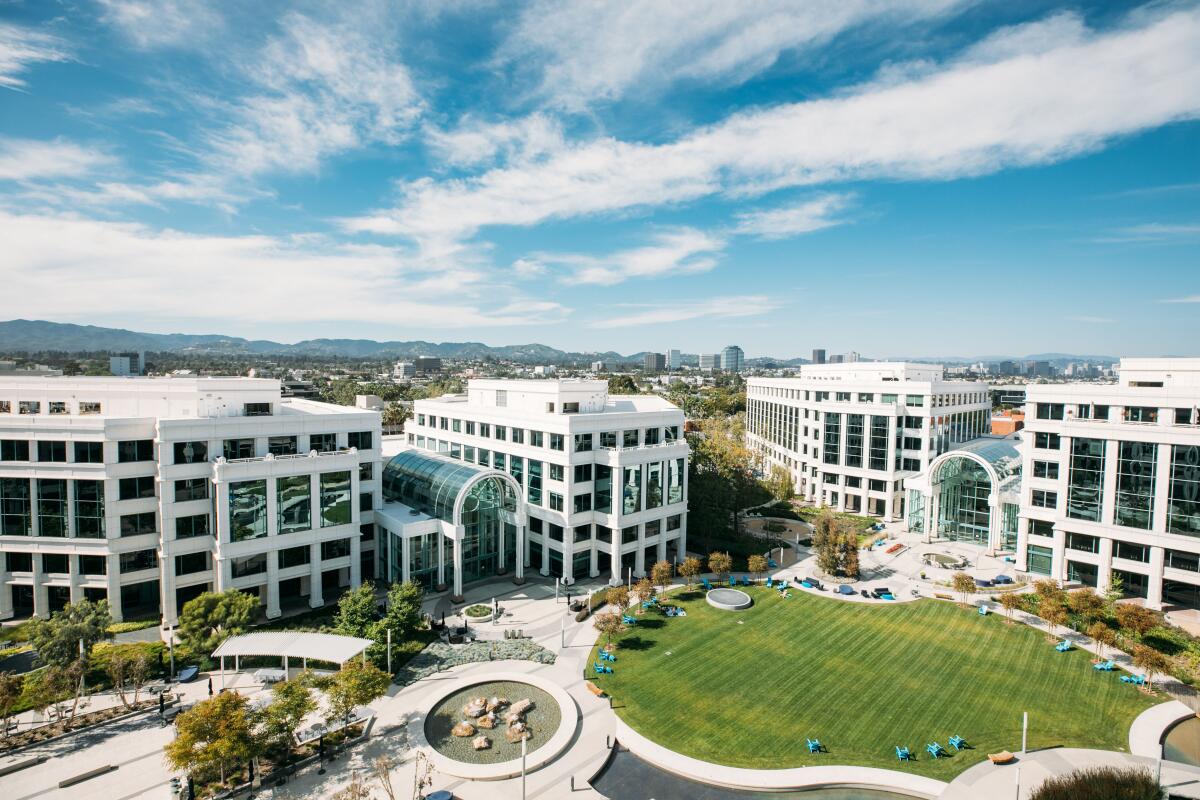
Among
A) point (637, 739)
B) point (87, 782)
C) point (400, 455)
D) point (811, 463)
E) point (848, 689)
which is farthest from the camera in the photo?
point (811, 463)

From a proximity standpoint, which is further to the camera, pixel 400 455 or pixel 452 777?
pixel 400 455

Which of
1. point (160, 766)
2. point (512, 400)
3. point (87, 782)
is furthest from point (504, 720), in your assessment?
point (512, 400)

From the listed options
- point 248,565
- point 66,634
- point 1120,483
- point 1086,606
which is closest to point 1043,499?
point 1120,483

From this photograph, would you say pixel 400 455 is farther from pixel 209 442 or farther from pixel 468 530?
pixel 209 442

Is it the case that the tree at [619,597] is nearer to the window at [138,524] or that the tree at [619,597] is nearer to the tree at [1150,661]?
the tree at [1150,661]

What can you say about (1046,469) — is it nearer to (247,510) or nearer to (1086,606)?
(1086,606)

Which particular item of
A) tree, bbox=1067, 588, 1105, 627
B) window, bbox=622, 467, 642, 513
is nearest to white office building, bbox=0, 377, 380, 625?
window, bbox=622, 467, 642, 513
